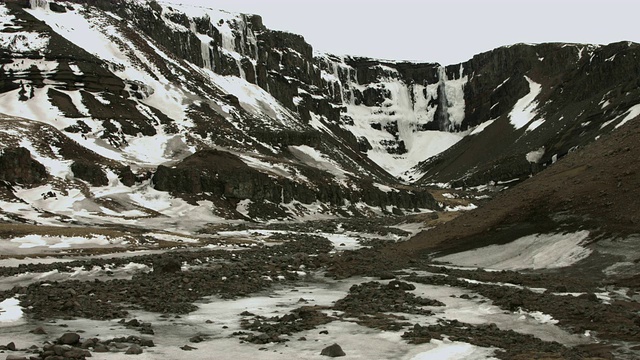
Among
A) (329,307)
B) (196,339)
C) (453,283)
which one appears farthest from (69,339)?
(453,283)

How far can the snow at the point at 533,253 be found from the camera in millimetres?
31953

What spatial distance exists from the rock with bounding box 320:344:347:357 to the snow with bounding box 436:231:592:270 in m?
20.9

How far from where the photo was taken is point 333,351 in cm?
1511

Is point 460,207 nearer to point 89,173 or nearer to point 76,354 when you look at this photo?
point 89,173

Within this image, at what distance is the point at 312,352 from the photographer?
15.6m

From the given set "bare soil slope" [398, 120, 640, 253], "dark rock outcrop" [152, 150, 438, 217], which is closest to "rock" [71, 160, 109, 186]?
"dark rock outcrop" [152, 150, 438, 217]

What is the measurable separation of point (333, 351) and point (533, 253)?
78.6 feet

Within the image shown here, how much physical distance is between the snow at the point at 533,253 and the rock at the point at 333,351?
68.7 feet

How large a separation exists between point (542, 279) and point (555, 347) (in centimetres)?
1345

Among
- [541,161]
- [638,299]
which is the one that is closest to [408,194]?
[541,161]

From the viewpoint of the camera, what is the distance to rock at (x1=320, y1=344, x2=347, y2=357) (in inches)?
593

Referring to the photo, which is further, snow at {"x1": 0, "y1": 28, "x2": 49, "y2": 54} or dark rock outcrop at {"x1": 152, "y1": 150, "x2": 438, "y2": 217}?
snow at {"x1": 0, "y1": 28, "x2": 49, "y2": 54}

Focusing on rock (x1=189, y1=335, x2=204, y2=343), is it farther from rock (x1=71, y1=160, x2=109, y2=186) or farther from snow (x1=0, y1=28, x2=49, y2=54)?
snow (x1=0, y1=28, x2=49, y2=54)

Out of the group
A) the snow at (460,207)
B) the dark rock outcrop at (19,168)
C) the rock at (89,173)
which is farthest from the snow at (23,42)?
the snow at (460,207)
